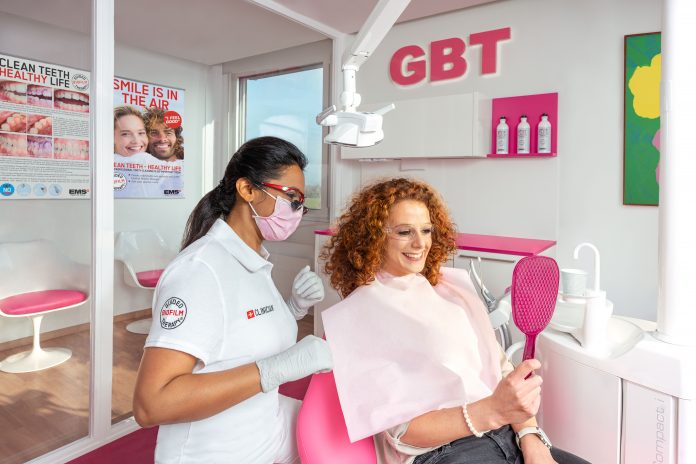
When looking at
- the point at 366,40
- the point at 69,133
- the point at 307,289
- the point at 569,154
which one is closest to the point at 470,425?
the point at 307,289

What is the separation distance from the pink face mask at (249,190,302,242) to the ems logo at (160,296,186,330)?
0.37 metres

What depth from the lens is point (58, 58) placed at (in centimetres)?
215

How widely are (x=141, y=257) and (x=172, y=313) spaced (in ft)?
5.37

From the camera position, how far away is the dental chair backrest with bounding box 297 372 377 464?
1.15 m

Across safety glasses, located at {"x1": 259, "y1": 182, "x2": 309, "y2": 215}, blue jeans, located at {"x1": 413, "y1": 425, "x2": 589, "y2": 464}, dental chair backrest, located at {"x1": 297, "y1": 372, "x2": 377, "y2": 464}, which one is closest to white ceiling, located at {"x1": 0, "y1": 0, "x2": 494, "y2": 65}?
safety glasses, located at {"x1": 259, "y1": 182, "x2": 309, "y2": 215}

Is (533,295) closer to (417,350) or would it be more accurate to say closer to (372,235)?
(417,350)

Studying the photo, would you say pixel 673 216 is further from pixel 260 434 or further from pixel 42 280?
pixel 42 280

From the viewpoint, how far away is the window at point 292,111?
323 cm

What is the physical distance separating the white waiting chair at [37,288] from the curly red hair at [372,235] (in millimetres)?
1379

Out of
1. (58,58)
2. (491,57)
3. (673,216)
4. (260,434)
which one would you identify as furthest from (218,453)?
(491,57)

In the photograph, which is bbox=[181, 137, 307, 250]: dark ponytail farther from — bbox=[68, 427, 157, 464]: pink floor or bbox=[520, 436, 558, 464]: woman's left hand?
bbox=[68, 427, 157, 464]: pink floor

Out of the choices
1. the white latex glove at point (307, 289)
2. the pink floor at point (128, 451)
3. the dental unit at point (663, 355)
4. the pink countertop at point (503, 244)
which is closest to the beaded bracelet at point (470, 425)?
the dental unit at point (663, 355)

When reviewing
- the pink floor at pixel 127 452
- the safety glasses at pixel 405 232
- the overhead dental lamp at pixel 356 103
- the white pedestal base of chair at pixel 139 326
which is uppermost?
the overhead dental lamp at pixel 356 103

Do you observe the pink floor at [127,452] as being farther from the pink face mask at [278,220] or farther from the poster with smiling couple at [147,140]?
the pink face mask at [278,220]
